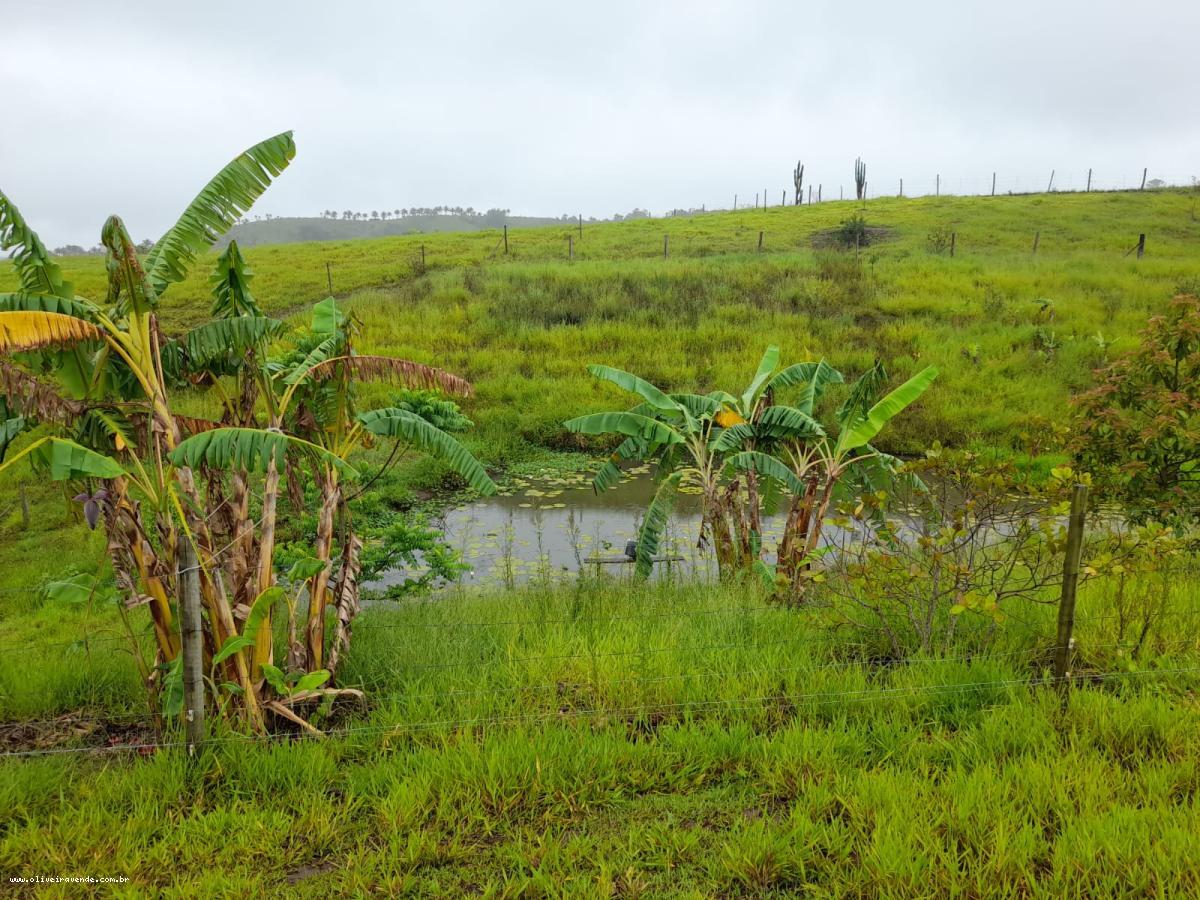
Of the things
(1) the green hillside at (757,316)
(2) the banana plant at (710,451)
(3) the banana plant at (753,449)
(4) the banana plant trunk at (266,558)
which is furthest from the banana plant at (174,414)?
(1) the green hillside at (757,316)

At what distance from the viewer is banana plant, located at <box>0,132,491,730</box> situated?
347 centimetres

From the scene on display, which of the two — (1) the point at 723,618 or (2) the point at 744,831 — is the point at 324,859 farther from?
(1) the point at 723,618

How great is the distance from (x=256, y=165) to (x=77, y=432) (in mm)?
1740

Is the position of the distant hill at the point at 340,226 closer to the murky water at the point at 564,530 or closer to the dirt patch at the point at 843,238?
the dirt patch at the point at 843,238

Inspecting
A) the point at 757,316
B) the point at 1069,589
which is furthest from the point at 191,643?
the point at 757,316

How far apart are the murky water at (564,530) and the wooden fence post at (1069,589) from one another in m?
3.21

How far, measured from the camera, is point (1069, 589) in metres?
3.94

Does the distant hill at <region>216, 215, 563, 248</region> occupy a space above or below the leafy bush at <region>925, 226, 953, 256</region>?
above

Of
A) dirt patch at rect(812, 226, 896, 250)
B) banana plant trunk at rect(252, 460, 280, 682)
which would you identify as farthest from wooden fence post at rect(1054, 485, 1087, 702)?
dirt patch at rect(812, 226, 896, 250)

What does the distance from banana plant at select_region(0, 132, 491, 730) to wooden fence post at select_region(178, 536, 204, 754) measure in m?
0.09

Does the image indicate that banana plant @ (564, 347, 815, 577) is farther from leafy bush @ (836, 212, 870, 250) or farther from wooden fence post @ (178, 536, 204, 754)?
leafy bush @ (836, 212, 870, 250)

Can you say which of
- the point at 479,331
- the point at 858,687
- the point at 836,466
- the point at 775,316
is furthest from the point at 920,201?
the point at 858,687

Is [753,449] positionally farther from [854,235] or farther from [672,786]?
[854,235]

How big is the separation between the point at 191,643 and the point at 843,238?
103 feet
